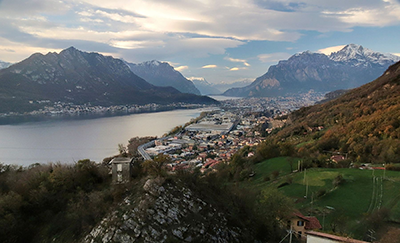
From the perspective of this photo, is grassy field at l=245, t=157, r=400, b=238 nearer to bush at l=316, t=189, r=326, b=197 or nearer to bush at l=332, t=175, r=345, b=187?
bush at l=316, t=189, r=326, b=197

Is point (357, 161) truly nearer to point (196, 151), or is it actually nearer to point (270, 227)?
point (270, 227)

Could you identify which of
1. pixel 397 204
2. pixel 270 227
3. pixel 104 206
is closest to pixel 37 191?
pixel 104 206

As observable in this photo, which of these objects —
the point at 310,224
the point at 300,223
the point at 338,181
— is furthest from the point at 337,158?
the point at 300,223

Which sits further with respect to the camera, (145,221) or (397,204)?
(397,204)

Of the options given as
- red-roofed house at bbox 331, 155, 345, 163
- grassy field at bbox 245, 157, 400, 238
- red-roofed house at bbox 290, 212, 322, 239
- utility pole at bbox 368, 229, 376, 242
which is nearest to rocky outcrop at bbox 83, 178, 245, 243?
red-roofed house at bbox 290, 212, 322, 239

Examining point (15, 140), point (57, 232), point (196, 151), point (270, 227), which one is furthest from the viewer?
point (15, 140)

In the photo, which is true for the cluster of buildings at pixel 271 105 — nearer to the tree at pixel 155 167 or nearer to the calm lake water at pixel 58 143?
the calm lake water at pixel 58 143
